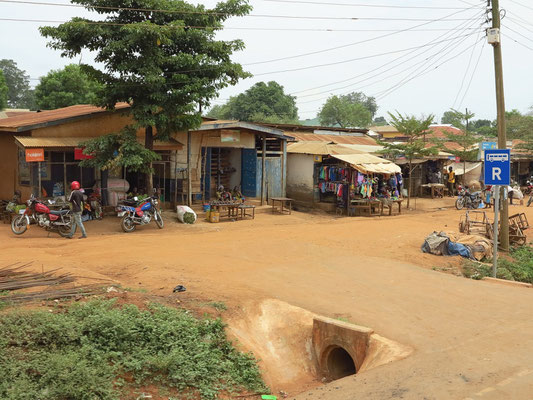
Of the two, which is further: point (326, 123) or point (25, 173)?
point (326, 123)

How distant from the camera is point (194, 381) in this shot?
5.89 meters

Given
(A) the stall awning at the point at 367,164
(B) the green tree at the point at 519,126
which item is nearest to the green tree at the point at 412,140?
(A) the stall awning at the point at 367,164

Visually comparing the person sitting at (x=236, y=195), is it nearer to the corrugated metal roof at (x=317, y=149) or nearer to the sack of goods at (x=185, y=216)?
the sack of goods at (x=185, y=216)

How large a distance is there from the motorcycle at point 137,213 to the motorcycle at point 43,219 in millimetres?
1584

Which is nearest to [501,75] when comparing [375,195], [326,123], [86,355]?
[375,195]

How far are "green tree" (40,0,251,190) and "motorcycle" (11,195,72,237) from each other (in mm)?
1899

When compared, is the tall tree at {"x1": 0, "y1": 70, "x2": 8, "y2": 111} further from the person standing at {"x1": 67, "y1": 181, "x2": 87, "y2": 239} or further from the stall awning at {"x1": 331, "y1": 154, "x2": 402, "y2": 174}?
the person standing at {"x1": 67, "y1": 181, "x2": 87, "y2": 239}

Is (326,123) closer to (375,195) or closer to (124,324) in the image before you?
(375,195)

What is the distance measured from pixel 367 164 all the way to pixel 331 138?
310 inches

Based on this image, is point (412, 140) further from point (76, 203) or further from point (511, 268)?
point (76, 203)

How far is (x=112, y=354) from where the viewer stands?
5.82 meters

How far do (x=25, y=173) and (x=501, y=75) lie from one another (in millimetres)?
15015

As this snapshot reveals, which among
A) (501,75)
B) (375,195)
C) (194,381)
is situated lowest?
(194,381)

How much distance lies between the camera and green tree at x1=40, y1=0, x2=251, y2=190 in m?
14.1
